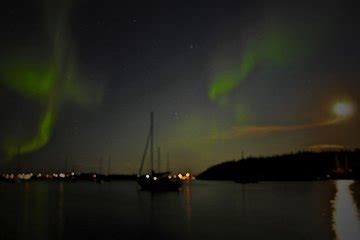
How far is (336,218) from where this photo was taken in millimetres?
49000

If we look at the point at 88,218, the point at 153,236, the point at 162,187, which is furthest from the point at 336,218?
the point at 162,187

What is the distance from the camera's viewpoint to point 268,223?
45.3 meters

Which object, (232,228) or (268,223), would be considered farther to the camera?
(268,223)

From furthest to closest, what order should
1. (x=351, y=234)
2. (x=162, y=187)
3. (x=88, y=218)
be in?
(x=162, y=187)
(x=88, y=218)
(x=351, y=234)

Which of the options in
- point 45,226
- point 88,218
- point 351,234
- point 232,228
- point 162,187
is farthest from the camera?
point 162,187

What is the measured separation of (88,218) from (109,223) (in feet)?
21.7

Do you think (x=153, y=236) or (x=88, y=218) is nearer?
(x=153, y=236)

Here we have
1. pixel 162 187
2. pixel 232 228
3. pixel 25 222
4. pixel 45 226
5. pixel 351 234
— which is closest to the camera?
pixel 351 234

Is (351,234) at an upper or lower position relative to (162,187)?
lower

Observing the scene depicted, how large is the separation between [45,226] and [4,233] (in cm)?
656

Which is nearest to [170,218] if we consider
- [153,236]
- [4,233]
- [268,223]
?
[268,223]

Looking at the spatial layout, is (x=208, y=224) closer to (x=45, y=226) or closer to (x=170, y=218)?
(x=170, y=218)

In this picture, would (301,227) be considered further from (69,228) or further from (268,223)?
(69,228)

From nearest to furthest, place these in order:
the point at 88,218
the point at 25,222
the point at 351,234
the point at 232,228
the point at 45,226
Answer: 1. the point at 351,234
2. the point at 232,228
3. the point at 45,226
4. the point at 25,222
5. the point at 88,218
